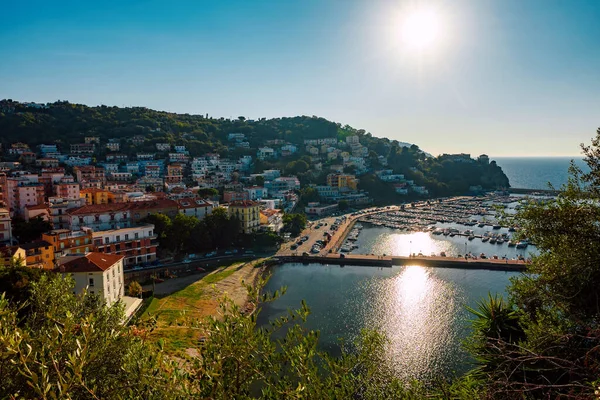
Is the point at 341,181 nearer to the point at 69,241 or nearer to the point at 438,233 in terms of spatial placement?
the point at 438,233

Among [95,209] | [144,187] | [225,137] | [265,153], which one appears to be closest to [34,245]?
[95,209]

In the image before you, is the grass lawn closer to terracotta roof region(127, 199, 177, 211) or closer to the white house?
the white house

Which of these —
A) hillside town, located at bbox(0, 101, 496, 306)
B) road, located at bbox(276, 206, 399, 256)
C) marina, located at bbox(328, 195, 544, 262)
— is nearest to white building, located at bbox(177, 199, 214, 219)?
hillside town, located at bbox(0, 101, 496, 306)

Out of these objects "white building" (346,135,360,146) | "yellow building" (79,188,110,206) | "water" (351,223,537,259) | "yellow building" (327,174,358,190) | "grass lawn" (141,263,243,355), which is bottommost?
"grass lawn" (141,263,243,355)

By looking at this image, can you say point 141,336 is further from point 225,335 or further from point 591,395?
point 591,395

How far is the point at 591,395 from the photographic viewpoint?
291 centimetres

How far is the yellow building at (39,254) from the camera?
21172mm

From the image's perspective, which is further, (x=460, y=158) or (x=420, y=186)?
(x=460, y=158)

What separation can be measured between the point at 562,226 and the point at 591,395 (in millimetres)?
4683

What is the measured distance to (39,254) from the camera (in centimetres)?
2164

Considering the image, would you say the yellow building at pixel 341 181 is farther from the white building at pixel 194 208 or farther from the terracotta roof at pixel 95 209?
the terracotta roof at pixel 95 209

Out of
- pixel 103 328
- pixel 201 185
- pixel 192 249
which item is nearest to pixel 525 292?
pixel 103 328

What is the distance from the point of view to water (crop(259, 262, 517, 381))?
1666cm

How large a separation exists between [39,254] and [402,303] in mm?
21166
